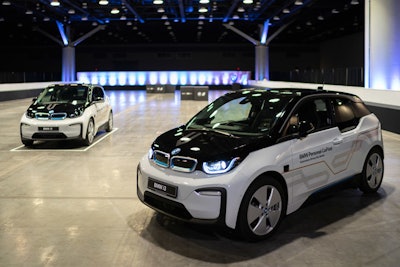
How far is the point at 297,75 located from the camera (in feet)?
114

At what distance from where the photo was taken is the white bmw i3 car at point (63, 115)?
34.8ft

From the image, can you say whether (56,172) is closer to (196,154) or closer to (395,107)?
(196,154)

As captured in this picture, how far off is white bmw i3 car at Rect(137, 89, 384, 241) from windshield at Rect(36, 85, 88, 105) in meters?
6.59

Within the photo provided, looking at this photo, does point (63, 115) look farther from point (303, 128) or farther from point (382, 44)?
point (382, 44)

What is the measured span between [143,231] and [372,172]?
347cm

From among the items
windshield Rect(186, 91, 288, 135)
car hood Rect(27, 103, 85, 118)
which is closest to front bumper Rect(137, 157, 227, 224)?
windshield Rect(186, 91, 288, 135)

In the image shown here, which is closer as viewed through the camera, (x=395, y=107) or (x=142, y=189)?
(x=142, y=189)

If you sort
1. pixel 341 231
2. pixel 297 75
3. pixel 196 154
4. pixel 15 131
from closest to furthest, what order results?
pixel 196 154 < pixel 341 231 < pixel 15 131 < pixel 297 75

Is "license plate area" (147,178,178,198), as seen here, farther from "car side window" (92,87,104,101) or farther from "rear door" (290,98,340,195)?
"car side window" (92,87,104,101)

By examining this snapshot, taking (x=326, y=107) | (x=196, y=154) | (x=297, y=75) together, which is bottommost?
(x=196, y=154)

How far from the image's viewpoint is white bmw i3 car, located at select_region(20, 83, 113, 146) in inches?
417

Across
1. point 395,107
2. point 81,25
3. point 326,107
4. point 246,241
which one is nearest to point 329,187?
point 326,107

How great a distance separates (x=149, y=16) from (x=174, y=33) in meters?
13.1

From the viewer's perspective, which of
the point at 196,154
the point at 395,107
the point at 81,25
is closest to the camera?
the point at 196,154
